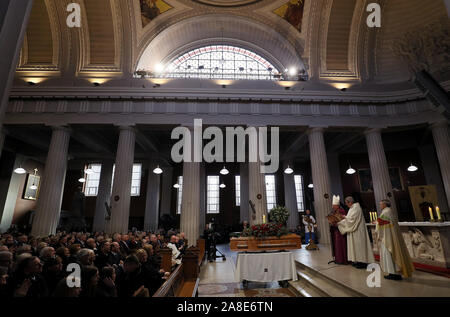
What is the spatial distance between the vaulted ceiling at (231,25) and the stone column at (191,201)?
249 inches

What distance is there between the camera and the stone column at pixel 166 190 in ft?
54.3

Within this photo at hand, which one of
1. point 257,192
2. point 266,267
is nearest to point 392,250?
point 266,267

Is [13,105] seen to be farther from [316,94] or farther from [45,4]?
[316,94]

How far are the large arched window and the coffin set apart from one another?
38.3ft

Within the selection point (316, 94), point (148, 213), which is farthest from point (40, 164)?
point (316, 94)

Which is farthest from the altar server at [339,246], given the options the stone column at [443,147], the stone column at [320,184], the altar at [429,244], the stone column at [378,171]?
the stone column at [443,147]

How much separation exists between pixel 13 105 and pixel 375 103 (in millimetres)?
18231

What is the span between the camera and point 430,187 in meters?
13.9

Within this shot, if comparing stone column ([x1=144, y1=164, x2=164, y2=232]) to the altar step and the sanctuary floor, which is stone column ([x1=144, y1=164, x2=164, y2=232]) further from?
the altar step

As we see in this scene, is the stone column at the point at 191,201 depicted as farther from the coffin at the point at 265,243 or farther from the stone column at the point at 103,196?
the stone column at the point at 103,196

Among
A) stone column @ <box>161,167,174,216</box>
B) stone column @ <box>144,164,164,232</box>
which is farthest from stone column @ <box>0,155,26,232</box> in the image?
stone column @ <box>161,167,174,216</box>

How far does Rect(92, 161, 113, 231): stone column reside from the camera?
14.3 m

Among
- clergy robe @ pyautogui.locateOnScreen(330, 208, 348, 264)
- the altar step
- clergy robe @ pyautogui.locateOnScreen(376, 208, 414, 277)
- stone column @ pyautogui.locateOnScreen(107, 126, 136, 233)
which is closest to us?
the altar step

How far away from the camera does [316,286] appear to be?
14.6 ft
